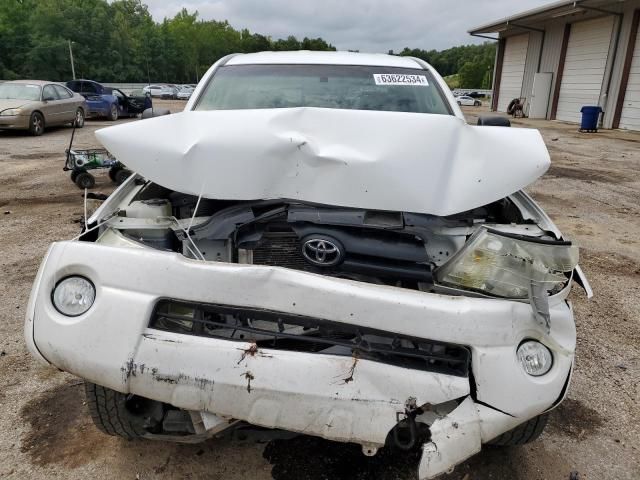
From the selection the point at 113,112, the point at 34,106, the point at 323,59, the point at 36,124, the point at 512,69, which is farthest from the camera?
the point at 512,69

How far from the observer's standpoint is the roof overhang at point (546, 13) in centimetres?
1850

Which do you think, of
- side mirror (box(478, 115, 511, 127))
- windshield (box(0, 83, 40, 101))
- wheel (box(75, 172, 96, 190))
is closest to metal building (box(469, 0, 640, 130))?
side mirror (box(478, 115, 511, 127))

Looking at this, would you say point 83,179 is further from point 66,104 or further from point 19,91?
point 66,104

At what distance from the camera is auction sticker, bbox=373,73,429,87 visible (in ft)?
11.1

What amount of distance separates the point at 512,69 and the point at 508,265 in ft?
93.7

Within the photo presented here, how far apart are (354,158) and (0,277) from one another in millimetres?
3336

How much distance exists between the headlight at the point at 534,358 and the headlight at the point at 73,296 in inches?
59.7

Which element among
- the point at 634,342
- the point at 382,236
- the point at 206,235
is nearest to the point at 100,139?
the point at 206,235

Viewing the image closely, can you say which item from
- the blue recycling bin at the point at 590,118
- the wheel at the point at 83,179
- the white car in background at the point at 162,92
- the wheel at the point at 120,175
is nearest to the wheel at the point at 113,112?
the wheel at the point at 120,175

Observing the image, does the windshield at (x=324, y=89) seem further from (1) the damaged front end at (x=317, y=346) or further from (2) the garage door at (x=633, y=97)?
(2) the garage door at (x=633, y=97)

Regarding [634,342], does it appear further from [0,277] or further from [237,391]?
[0,277]

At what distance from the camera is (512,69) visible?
27250 mm

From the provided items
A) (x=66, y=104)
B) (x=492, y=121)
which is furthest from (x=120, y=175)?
(x=66, y=104)

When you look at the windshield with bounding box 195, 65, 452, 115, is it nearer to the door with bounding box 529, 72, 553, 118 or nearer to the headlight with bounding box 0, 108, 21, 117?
the headlight with bounding box 0, 108, 21, 117
